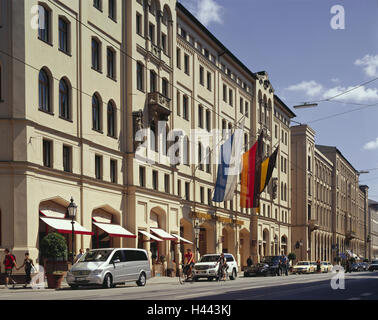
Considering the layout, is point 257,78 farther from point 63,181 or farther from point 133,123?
point 63,181

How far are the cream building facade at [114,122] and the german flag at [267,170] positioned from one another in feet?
17.0

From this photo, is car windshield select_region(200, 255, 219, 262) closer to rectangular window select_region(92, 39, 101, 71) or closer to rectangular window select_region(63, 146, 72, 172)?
rectangular window select_region(63, 146, 72, 172)

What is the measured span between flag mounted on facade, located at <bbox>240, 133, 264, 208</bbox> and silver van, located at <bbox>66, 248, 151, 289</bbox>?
20899 millimetres

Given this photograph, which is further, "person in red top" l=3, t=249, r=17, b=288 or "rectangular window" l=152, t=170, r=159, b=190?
"rectangular window" l=152, t=170, r=159, b=190

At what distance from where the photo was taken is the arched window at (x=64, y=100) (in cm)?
3512

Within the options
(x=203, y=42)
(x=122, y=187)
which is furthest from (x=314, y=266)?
(x=122, y=187)

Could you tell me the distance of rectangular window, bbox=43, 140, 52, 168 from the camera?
110 ft

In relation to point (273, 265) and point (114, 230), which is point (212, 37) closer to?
point (273, 265)

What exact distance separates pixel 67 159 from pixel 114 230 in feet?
19.0

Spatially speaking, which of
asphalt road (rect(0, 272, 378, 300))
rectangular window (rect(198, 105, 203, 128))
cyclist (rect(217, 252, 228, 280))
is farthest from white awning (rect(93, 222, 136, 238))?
rectangular window (rect(198, 105, 203, 128))

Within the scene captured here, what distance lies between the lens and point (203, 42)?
56.1 meters

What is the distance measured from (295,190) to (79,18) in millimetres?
61518

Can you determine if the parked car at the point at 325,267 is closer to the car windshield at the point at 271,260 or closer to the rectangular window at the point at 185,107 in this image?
the car windshield at the point at 271,260

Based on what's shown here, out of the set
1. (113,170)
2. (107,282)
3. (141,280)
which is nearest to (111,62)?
(113,170)
